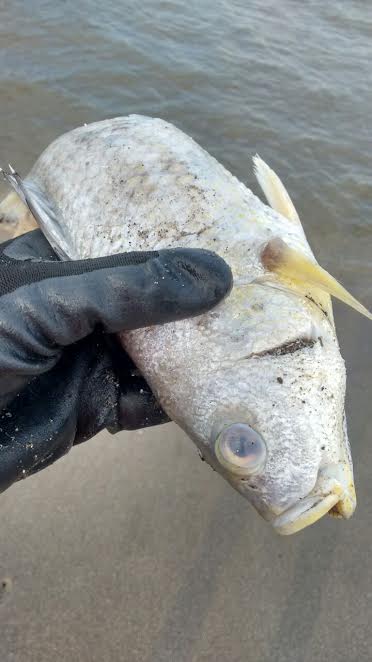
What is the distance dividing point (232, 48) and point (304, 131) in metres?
3.04

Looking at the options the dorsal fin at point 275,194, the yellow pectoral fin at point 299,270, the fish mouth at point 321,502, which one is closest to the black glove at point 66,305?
the yellow pectoral fin at point 299,270

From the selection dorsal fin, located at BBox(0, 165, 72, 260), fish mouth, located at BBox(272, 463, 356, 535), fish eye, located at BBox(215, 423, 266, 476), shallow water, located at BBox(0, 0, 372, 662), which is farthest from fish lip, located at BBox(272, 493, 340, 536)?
dorsal fin, located at BBox(0, 165, 72, 260)

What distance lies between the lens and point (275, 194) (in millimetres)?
3512

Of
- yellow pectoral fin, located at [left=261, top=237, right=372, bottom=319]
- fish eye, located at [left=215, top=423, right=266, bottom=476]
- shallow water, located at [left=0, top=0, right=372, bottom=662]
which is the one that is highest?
yellow pectoral fin, located at [left=261, top=237, right=372, bottom=319]

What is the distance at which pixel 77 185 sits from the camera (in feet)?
10.5

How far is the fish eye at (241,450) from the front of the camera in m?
2.10

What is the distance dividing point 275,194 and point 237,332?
5.23 feet

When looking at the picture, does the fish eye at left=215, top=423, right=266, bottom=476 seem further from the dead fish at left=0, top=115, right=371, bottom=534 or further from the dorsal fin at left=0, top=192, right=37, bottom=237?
the dorsal fin at left=0, top=192, right=37, bottom=237

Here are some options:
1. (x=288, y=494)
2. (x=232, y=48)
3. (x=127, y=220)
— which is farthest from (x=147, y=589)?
(x=232, y=48)

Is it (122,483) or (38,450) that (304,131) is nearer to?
(122,483)

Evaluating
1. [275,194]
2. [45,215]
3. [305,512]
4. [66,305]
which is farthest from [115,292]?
[275,194]

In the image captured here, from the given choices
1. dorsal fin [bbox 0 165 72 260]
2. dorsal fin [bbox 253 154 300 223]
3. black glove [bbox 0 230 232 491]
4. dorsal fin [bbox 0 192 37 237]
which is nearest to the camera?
black glove [bbox 0 230 232 491]

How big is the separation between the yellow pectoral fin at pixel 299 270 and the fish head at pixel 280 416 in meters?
0.14

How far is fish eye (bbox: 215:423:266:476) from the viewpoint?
2.10m
